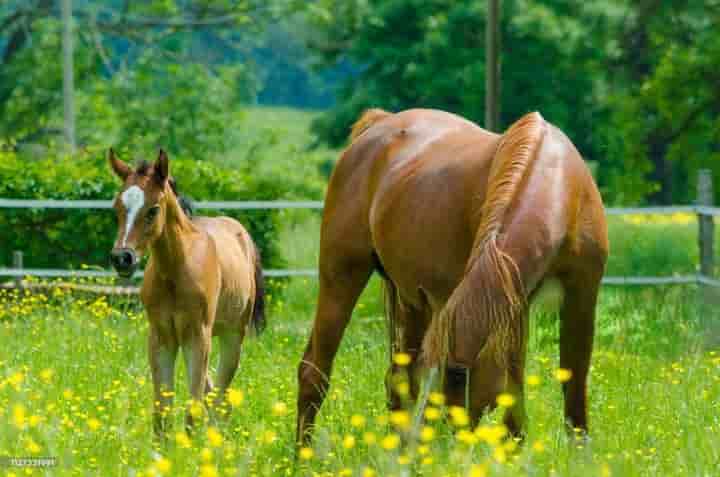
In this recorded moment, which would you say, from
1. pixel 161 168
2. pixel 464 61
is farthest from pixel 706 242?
pixel 464 61

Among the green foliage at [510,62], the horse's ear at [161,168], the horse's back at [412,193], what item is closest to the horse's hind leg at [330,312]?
the horse's back at [412,193]

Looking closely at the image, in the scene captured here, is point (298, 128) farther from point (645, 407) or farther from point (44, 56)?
point (645, 407)

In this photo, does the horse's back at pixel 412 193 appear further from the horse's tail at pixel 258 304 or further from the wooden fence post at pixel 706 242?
the wooden fence post at pixel 706 242

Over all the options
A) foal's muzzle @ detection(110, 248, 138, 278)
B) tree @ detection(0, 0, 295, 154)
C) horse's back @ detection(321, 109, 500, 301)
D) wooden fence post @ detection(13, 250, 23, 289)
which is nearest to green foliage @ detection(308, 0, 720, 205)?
tree @ detection(0, 0, 295, 154)

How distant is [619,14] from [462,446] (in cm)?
2389

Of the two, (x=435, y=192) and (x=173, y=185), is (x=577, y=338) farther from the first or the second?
(x=173, y=185)

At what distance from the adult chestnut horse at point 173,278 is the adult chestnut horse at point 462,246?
0.65 meters

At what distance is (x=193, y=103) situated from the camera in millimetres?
25125

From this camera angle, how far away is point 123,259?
6238mm

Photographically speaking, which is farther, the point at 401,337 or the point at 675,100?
the point at 675,100

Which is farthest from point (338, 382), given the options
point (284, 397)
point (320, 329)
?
point (320, 329)

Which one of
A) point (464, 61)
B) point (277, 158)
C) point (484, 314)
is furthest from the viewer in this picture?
point (464, 61)

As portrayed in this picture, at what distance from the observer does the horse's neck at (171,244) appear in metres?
6.91

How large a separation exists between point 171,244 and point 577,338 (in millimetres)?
2572
